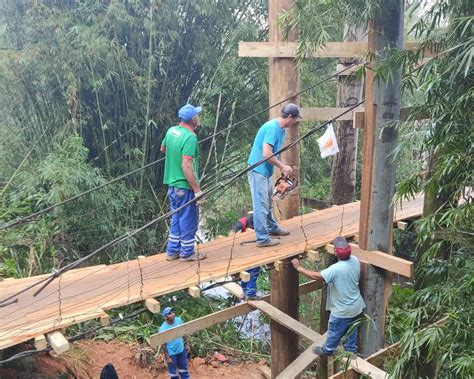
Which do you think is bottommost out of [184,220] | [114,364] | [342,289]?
[114,364]

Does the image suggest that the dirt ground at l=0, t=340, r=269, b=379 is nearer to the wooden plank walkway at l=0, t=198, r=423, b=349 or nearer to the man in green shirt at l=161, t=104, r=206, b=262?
the wooden plank walkway at l=0, t=198, r=423, b=349

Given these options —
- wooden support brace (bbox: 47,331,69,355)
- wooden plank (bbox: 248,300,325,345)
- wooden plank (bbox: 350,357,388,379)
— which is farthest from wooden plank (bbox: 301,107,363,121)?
wooden support brace (bbox: 47,331,69,355)

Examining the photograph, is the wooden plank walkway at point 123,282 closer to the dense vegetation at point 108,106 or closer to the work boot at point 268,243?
the work boot at point 268,243

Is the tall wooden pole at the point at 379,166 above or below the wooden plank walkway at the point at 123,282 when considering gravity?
above

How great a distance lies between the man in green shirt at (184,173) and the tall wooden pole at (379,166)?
121cm

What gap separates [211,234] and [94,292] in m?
3.62

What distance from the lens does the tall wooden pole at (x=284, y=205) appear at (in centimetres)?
418

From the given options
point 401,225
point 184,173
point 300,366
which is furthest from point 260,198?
point 401,225

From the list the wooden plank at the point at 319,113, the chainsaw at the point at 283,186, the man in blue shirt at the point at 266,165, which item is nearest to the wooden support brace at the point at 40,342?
the man in blue shirt at the point at 266,165

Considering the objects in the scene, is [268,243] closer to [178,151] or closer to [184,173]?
[184,173]

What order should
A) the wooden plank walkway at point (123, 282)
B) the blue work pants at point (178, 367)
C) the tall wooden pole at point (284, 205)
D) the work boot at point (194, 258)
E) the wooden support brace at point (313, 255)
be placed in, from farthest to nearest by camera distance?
the blue work pants at point (178, 367), the tall wooden pole at point (284, 205), the wooden support brace at point (313, 255), the work boot at point (194, 258), the wooden plank walkway at point (123, 282)

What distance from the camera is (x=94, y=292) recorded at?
324 centimetres

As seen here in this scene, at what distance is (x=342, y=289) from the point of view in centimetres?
345

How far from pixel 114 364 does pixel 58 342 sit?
3.10m
